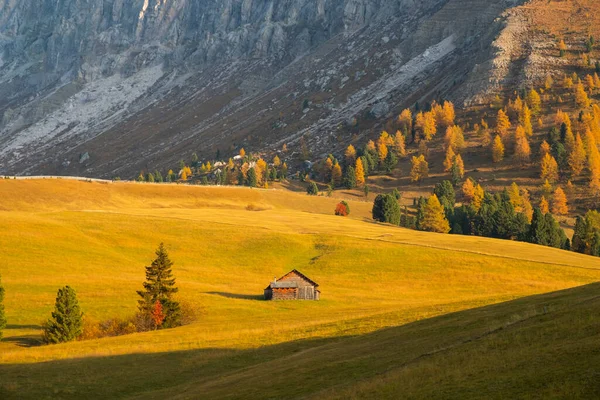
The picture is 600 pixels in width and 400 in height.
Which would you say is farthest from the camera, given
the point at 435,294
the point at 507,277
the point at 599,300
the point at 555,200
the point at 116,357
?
the point at 555,200

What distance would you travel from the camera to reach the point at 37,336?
6875 cm

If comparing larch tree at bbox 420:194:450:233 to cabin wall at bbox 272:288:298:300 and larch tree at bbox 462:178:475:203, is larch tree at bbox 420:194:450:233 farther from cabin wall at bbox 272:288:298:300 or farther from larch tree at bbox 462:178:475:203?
cabin wall at bbox 272:288:298:300

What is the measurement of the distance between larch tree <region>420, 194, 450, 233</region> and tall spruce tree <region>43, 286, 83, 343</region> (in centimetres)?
10518

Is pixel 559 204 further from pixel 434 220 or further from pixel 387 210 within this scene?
pixel 387 210

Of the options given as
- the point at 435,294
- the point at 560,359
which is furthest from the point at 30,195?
the point at 560,359

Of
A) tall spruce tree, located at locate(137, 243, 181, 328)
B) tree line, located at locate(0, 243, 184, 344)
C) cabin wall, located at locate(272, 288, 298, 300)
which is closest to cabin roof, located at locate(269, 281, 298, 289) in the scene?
cabin wall, located at locate(272, 288, 298, 300)

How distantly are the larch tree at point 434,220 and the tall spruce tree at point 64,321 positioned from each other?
4141 inches

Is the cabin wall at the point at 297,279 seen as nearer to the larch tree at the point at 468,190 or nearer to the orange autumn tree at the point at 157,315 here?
the orange autumn tree at the point at 157,315

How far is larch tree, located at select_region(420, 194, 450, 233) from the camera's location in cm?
15900

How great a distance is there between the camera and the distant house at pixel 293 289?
89375 mm

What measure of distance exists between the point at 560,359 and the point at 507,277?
74.7 m

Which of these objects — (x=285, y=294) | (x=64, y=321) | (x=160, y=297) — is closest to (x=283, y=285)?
(x=285, y=294)

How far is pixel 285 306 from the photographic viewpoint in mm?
85375

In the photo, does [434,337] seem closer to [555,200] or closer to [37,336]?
[37,336]
